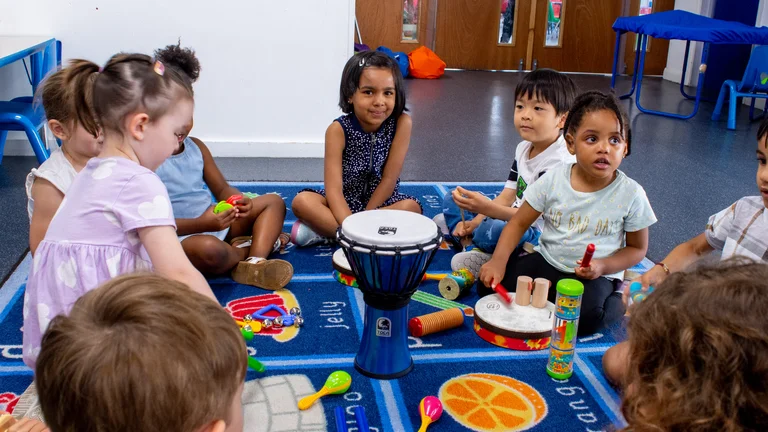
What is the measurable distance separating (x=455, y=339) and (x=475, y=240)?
1.73 feet

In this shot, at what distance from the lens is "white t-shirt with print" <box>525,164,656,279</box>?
6.22 feet

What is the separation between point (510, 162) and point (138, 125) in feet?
8.48

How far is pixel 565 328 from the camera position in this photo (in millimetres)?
1616

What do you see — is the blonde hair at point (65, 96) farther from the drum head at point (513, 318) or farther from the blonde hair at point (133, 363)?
the drum head at point (513, 318)

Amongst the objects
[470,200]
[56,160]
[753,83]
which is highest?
[753,83]

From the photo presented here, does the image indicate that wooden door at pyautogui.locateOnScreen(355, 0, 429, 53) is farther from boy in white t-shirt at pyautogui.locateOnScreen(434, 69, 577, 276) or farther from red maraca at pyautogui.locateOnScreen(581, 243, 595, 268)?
red maraca at pyautogui.locateOnScreen(581, 243, 595, 268)

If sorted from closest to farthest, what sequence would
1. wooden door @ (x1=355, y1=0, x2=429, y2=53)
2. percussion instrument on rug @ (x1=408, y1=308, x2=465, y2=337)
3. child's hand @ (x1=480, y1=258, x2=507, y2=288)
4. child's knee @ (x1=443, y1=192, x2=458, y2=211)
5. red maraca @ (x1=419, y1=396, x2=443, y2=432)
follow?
red maraca @ (x1=419, y1=396, x2=443, y2=432) → percussion instrument on rug @ (x1=408, y1=308, x2=465, y2=337) → child's hand @ (x1=480, y1=258, x2=507, y2=288) → child's knee @ (x1=443, y1=192, x2=458, y2=211) → wooden door @ (x1=355, y1=0, x2=429, y2=53)

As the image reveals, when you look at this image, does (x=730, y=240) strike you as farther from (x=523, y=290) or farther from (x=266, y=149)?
(x=266, y=149)

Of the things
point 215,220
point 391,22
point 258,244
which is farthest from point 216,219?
point 391,22

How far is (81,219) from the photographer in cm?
134

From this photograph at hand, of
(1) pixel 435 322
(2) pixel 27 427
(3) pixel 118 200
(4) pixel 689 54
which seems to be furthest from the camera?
(4) pixel 689 54

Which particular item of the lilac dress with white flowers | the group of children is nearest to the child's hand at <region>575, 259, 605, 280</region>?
the group of children

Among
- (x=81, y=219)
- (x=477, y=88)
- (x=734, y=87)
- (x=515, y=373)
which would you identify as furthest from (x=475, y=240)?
(x=477, y=88)

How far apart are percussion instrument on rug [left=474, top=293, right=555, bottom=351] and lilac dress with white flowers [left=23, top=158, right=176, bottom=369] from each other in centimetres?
85
